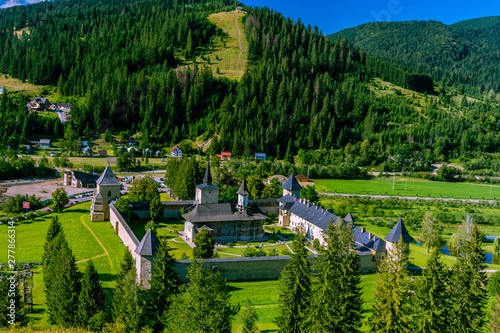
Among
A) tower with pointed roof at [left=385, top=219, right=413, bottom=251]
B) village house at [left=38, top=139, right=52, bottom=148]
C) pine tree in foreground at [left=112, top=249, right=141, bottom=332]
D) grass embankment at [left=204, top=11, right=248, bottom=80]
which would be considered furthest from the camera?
grass embankment at [left=204, top=11, right=248, bottom=80]

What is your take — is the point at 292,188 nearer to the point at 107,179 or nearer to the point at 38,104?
the point at 107,179

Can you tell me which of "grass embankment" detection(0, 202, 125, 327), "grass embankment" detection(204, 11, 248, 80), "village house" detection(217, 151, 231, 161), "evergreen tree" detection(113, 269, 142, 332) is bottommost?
"grass embankment" detection(0, 202, 125, 327)

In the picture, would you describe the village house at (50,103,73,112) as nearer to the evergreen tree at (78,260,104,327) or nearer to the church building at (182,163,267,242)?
the church building at (182,163,267,242)

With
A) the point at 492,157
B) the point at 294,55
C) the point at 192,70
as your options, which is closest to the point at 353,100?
the point at 294,55

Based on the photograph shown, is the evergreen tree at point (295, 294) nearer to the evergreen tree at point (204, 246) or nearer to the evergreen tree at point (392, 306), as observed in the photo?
the evergreen tree at point (392, 306)

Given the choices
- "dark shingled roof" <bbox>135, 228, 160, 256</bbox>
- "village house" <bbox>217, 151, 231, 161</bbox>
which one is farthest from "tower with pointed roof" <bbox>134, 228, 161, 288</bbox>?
"village house" <bbox>217, 151, 231, 161</bbox>

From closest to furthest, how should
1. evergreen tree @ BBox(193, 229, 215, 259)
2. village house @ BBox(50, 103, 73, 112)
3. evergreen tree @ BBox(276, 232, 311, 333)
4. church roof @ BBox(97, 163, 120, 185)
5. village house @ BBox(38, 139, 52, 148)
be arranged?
evergreen tree @ BBox(276, 232, 311, 333) < evergreen tree @ BBox(193, 229, 215, 259) < church roof @ BBox(97, 163, 120, 185) < village house @ BBox(38, 139, 52, 148) < village house @ BBox(50, 103, 73, 112)

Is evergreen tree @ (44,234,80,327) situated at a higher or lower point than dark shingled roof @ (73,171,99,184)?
lower

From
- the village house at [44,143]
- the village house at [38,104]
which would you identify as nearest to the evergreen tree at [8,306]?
the village house at [44,143]
